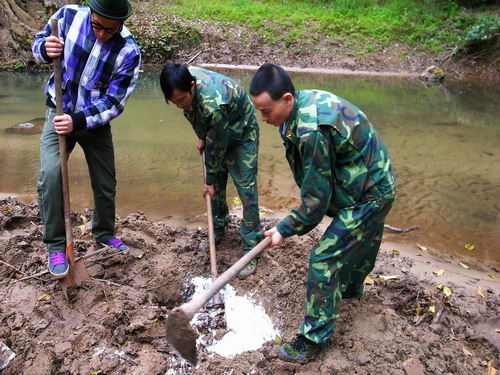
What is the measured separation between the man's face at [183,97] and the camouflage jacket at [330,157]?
0.91 metres

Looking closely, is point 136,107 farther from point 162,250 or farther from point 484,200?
point 484,200

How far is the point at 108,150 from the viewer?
127 inches

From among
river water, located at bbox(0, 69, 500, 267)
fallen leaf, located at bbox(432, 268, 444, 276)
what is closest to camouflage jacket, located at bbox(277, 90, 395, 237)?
fallen leaf, located at bbox(432, 268, 444, 276)

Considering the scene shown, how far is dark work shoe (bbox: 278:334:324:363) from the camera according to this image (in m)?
2.61

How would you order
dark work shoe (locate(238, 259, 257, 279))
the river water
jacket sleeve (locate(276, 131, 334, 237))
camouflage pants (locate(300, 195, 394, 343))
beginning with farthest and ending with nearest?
the river water, dark work shoe (locate(238, 259, 257, 279)), camouflage pants (locate(300, 195, 394, 343)), jacket sleeve (locate(276, 131, 334, 237))

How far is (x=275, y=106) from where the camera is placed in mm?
2279

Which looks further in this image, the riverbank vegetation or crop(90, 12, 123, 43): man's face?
the riverbank vegetation

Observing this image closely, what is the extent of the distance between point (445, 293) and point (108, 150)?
8.97 feet

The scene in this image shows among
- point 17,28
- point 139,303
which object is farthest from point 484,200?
point 17,28

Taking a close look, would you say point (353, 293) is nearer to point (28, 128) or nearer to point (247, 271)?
point (247, 271)

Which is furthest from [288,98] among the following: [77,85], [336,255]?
[77,85]

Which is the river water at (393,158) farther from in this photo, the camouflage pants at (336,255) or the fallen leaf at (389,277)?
the camouflage pants at (336,255)

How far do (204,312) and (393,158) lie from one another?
14.0 feet

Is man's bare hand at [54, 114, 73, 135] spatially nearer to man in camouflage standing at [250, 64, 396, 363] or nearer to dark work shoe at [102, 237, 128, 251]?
dark work shoe at [102, 237, 128, 251]
